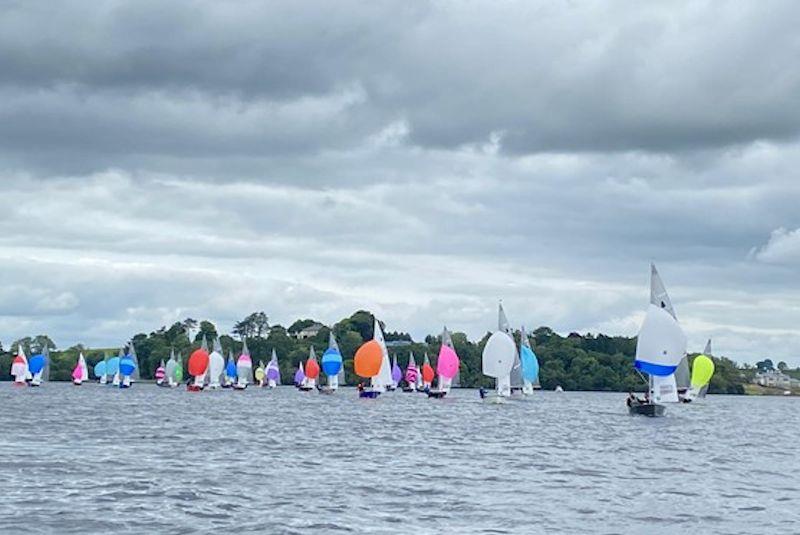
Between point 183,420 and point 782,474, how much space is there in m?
45.0

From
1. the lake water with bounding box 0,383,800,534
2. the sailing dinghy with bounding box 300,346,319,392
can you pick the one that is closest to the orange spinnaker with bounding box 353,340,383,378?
the lake water with bounding box 0,383,800,534

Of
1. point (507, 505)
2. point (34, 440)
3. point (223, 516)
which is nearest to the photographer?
point (223, 516)

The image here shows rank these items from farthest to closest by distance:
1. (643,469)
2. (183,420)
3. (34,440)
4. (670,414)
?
1. (670,414)
2. (183,420)
3. (34,440)
4. (643,469)

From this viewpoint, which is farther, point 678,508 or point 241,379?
point 241,379

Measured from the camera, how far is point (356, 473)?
1982 inches

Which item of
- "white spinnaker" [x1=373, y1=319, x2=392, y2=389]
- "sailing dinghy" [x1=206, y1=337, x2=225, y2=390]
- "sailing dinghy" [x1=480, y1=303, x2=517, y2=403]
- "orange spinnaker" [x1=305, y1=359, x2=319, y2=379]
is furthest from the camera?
"sailing dinghy" [x1=206, y1=337, x2=225, y2=390]

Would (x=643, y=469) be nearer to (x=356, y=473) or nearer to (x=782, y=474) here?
(x=782, y=474)

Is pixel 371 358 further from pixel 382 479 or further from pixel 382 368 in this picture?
pixel 382 479

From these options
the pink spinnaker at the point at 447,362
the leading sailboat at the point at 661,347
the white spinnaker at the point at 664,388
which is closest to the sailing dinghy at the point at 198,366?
the pink spinnaker at the point at 447,362

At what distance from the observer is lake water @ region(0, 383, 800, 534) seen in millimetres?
37375

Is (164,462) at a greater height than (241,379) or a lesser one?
lesser

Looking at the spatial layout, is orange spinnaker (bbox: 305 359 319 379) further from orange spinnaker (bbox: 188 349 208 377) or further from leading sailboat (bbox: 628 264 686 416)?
leading sailboat (bbox: 628 264 686 416)

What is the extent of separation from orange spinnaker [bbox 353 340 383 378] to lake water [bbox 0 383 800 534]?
4399 centimetres

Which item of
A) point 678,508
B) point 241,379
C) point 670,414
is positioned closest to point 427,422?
point 670,414
